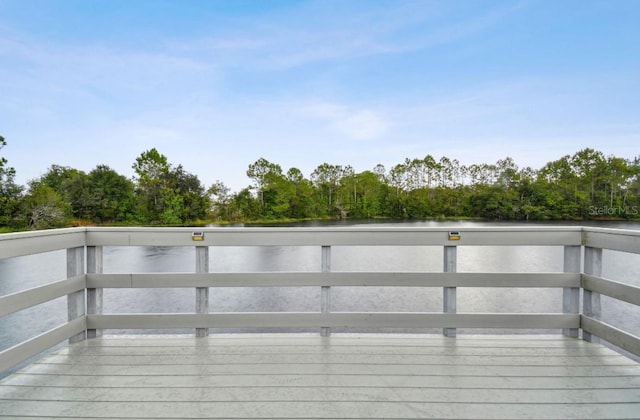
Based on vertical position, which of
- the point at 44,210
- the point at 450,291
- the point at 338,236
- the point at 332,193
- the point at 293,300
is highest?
the point at 332,193

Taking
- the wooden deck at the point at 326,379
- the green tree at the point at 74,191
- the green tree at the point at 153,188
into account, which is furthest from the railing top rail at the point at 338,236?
the green tree at the point at 153,188

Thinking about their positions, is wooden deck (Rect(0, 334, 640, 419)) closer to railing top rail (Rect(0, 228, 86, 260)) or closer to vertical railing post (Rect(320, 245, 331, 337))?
vertical railing post (Rect(320, 245, 331, 337))

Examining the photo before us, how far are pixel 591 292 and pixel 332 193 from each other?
94.5 feet

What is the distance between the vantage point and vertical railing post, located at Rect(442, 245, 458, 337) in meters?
2.13

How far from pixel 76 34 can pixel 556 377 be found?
2805 cm

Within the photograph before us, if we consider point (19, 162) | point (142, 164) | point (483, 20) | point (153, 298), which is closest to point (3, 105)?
point (19, 162)

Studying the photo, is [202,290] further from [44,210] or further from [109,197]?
[109,197]

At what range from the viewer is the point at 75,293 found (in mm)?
2057

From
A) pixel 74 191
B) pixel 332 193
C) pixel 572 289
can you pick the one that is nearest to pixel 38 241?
pixel 572 289

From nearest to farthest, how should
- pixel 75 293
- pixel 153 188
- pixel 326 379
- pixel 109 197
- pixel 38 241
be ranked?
1. pixel 326 379
2. pixel 38 241
3. pixel 75 293
4. pixel 109 197
5. pixel 153 188

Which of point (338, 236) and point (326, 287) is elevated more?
point (338, 236)

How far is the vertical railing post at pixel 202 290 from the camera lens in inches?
83.3

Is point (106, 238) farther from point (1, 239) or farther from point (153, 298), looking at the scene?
point (153, 298)

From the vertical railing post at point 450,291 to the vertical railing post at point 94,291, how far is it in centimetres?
209
